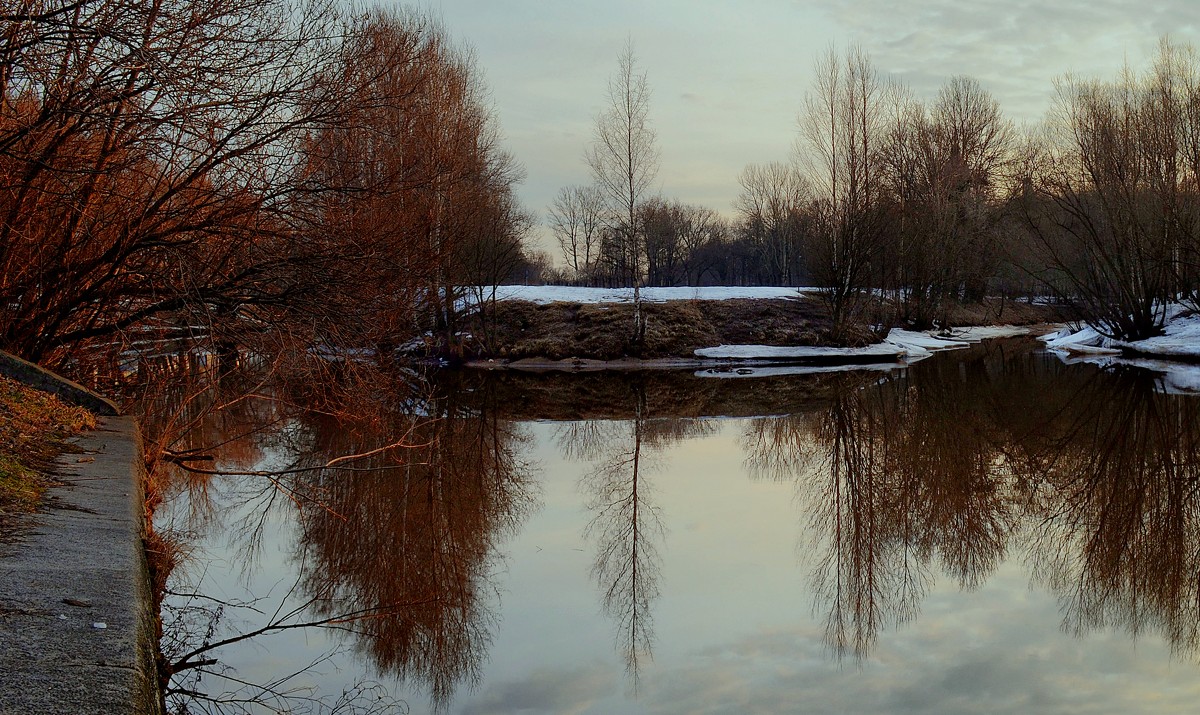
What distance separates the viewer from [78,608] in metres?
4.36

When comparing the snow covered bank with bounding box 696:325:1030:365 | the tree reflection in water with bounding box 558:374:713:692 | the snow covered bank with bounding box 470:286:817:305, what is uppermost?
the snow covered bank with bounding box 470:286:817:305

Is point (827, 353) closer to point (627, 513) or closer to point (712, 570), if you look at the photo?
point (627, 513)

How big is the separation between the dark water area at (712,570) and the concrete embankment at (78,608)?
87 cm

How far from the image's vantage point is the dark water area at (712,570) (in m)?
5.70

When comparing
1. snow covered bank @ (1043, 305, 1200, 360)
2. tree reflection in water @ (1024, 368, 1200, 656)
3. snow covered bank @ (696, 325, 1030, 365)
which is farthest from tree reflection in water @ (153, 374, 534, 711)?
snow covered bank @ (1043, 305, 1200, 360)

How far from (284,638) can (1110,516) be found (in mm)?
7701

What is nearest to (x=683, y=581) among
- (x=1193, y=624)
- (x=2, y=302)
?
(x=1193, y=624)

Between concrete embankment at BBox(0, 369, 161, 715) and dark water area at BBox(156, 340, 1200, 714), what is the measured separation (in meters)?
0.87

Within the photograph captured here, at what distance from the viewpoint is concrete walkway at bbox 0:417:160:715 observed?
136 inches

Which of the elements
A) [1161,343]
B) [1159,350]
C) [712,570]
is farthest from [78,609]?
[1161,343]

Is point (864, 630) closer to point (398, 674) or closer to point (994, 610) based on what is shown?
point (994, 610)

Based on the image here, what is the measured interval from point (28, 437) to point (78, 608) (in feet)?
12.2

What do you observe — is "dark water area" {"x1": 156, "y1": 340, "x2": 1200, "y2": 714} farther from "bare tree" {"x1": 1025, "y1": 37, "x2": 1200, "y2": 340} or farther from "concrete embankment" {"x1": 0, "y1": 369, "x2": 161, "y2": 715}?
"bare tree" {"x1": 1025, "y1": 37, "x2": 1200, "y2": 340}

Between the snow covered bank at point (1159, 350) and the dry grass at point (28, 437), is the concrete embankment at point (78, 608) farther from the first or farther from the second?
the snow covered bank at point (1159, 350)
